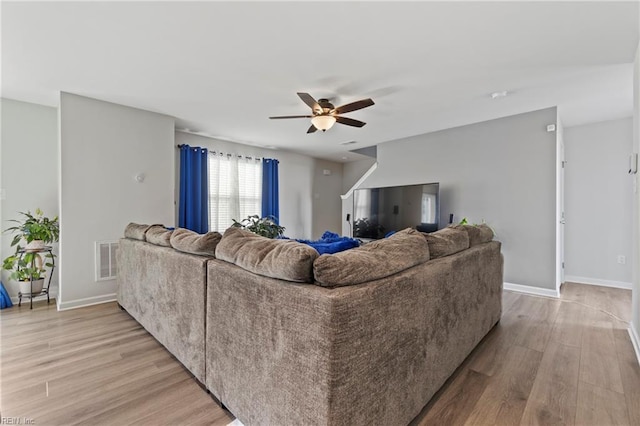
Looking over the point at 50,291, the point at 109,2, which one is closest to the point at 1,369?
the point at 50,291

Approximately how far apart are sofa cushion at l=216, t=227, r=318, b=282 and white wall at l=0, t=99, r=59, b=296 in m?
3.33

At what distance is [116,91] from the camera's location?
302 centimetres

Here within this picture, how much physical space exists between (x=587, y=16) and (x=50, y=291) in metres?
5.72

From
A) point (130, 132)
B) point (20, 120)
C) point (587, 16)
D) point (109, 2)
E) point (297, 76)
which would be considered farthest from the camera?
point (130, 132)

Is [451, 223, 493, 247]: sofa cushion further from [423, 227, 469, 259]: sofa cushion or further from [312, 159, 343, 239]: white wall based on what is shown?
[312, 159, 343, 239]: white wall

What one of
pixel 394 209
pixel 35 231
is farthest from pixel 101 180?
pixel 394 209

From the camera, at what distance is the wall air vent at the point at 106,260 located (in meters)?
3.26

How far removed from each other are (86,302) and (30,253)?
78 cm

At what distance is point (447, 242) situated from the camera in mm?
1741

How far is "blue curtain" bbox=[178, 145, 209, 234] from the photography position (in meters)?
4.51

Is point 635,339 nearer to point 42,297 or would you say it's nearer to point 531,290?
point 531,290

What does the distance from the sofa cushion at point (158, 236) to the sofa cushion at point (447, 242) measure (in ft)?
5.89

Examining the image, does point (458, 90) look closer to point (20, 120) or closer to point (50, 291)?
point (20, 120)

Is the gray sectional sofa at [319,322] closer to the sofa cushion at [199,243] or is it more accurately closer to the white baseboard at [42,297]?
the sofa cushion at [199,243]
